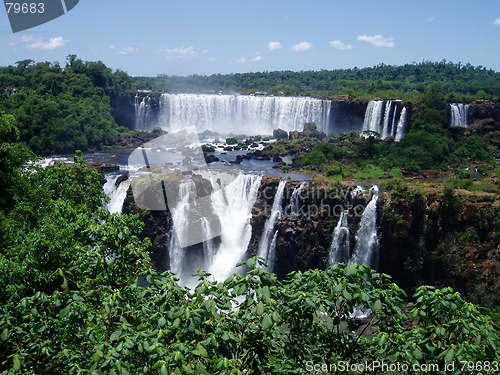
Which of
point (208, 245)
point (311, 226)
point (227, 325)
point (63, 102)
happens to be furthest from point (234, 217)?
point (63, 102)

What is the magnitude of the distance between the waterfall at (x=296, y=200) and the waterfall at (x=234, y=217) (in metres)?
1.76

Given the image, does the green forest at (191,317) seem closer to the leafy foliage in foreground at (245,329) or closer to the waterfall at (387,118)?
the leafy foliage in foreground at (245,329)

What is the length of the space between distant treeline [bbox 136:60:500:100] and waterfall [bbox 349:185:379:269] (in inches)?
1158

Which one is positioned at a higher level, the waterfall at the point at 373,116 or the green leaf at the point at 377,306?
the green leaf at the point at 377,306

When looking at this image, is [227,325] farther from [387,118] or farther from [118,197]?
[387,118]

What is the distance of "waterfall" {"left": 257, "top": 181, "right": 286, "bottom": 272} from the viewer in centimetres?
1847

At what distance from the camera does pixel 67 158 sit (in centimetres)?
2992

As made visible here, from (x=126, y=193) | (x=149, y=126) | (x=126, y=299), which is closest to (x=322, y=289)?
(x=126, y=299)

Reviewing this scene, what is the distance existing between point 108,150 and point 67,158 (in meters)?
4.17

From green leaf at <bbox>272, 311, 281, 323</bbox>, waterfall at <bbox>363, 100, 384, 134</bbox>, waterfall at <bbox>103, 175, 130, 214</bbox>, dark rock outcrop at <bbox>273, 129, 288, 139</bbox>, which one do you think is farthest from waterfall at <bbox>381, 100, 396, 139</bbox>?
green leaf at <bbox>272, 311, 281, 323</bbox>

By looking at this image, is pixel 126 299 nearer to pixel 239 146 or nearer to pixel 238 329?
pixel 238 329

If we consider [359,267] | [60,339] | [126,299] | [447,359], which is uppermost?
[359,267]

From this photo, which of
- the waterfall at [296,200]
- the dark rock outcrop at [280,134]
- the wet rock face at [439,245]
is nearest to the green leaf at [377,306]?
the wet rock face at [439,245]

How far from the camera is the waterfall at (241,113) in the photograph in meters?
35.6
